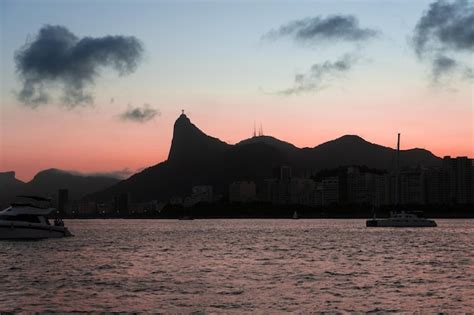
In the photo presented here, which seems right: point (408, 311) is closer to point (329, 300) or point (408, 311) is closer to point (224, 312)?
point (329, 300)

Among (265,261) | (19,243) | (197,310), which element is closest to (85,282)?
(197,310)

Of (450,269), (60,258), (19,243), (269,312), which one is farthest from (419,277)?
(19,243)

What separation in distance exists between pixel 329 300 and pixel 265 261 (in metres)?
24.6

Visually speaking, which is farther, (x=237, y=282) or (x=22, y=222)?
(x=22, y=222)

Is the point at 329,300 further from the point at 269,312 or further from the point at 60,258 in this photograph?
the point at 60,258

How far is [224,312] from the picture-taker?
30.5 meters

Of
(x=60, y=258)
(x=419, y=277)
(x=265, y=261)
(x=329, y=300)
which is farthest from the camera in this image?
(x=60, y=258)

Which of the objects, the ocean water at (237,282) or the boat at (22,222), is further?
the boat at (22,222)

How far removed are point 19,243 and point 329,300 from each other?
196ft

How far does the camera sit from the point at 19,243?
279 feet

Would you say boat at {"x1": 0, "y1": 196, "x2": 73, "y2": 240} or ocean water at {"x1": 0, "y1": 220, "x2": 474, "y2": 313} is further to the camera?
boat at {"x1": 0, "y1": 196, "x2": 73, "y2": 240}

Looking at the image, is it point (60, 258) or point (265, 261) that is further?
point (60, 258)

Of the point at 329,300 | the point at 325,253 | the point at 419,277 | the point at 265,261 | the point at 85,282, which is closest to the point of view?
the point at 329,300

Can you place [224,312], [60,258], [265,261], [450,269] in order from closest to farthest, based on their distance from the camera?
[224,312] < [450,269] < [265,261] < [60,258]
